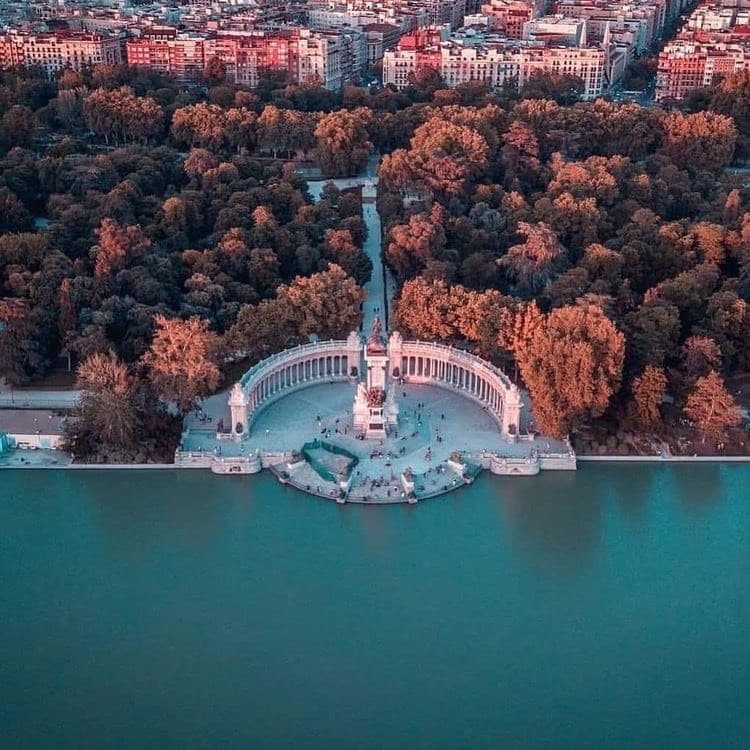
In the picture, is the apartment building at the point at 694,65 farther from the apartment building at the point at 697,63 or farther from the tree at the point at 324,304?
the tree at the point at 324,304

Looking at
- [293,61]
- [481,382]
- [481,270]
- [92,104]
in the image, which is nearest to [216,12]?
[293,61]

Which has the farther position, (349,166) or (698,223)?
(349,166)

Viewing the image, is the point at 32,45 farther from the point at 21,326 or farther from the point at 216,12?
the point at 21,326

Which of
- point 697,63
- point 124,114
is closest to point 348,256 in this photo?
point 124,114

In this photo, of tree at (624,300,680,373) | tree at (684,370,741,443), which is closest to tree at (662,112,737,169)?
tree at (624,300,680,373)

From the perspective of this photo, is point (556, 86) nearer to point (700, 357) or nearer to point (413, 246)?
point (413, 246)
